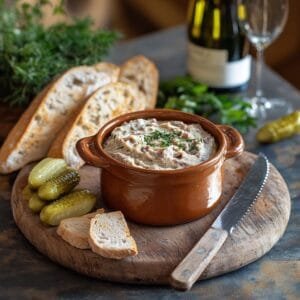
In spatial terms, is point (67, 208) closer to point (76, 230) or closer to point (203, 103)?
point (76, 230)

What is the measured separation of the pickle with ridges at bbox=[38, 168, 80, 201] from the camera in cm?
150

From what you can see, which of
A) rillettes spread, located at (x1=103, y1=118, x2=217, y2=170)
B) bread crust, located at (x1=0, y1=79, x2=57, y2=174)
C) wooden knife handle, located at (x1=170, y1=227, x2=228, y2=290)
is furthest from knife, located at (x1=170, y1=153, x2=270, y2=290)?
bread crust, located at (x1=0, y1=79, x2=57, y2=174)

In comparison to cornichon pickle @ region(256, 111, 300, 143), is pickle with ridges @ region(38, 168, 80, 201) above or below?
above

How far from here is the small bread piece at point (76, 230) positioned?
55.2 inches

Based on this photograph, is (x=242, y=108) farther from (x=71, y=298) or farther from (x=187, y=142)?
(x=71, y=298)

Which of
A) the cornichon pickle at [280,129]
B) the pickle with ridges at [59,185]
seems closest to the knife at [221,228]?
the cornichon pickle at [280,129]

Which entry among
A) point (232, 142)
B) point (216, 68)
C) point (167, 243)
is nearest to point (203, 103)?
point (216, 68)

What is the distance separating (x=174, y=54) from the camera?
2.46m

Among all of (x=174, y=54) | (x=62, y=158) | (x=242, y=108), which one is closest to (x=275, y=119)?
(x=242, y=108)

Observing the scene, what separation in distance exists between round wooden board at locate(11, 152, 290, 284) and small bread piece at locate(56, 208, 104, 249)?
0.5 inches

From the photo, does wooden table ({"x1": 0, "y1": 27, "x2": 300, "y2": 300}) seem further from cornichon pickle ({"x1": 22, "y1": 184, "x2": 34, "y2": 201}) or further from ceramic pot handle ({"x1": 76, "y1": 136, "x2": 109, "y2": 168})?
ceramic pot handle ({"x1": 76, "y1": 136, "x2": 109, "y2": 168})

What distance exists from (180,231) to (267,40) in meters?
0.84

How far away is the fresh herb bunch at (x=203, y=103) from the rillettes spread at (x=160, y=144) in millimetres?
377

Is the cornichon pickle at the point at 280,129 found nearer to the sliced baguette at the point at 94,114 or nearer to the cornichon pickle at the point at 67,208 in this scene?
the sliced baguette at the point at 94,114
